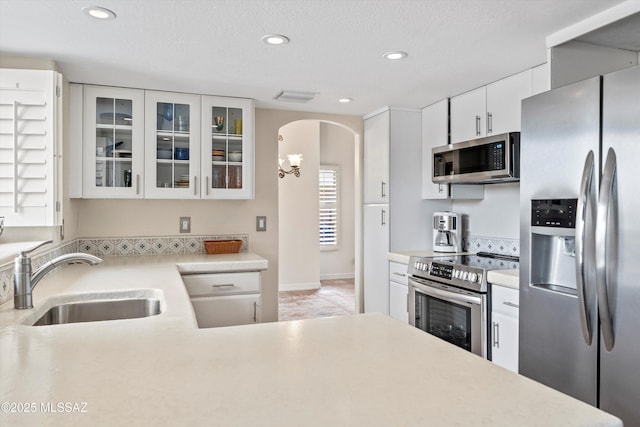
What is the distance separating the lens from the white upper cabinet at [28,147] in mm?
2482

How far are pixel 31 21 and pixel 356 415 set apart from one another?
229cm

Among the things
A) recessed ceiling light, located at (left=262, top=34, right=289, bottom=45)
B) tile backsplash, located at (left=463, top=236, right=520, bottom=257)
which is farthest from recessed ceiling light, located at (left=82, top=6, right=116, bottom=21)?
tile backsplash, located at (left=463, top=236, right=520, bottom=257)

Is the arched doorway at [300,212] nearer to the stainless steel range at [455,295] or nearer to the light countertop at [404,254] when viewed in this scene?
the light countertop at [404,254]

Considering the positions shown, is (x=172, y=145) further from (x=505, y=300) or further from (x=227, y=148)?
(x=505, y=300)

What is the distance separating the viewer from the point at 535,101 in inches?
86.0

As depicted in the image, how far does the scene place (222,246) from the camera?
3621 millimetres

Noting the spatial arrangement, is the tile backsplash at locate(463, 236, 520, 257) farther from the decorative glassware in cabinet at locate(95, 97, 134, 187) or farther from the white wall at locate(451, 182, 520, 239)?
the decorative glassware in cabinet at locate(95, 97, 134, 187)

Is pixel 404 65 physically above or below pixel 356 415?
above

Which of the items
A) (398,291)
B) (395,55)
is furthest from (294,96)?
(398,291)

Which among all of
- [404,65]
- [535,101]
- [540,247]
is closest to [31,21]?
[404,65]

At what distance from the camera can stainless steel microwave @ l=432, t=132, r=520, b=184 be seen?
2.87m

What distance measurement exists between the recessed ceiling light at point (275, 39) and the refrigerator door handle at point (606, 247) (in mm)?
1600

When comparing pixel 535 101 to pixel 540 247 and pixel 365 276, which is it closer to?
pixel 540 247

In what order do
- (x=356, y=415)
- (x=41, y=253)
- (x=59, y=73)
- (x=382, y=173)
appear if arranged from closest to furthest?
(x=356, y=415) → (x=41, y=253) → (x=59, y=73) → (x=382, y=173)
